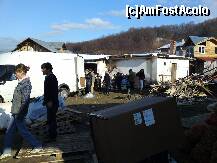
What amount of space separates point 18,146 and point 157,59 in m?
26.2

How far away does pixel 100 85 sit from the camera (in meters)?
30.5

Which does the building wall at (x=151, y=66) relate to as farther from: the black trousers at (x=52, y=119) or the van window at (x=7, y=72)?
the black trousers at (x=52, y=119)

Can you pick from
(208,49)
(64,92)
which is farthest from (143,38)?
(64,92)

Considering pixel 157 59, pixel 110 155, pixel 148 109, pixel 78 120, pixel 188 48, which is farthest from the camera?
pixel 188 48

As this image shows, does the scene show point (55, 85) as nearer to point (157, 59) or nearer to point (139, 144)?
point (139, 144)

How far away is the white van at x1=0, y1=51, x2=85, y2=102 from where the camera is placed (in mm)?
20031

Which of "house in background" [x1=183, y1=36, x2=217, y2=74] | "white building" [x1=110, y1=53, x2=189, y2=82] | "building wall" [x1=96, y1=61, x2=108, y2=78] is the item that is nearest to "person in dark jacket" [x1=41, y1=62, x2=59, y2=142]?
"white building" [x1=110, y1=53, x2=189, y2=82]

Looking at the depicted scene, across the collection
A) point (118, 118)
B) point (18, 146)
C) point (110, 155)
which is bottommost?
point (18, 146)

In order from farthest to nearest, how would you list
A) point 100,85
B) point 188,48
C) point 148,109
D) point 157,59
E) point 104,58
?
point 188,48
point 104,58
point 157,59
point 100,85
point 148,109

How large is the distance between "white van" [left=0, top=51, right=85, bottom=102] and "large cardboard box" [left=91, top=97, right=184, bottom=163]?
1411 centimetres

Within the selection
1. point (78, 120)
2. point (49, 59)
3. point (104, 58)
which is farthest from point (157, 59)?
point (78, 120)

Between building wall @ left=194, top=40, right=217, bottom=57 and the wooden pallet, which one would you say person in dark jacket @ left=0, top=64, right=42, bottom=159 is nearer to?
the wooden pallet

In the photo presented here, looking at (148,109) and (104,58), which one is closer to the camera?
(148,109)

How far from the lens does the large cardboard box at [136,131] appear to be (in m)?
6.23
